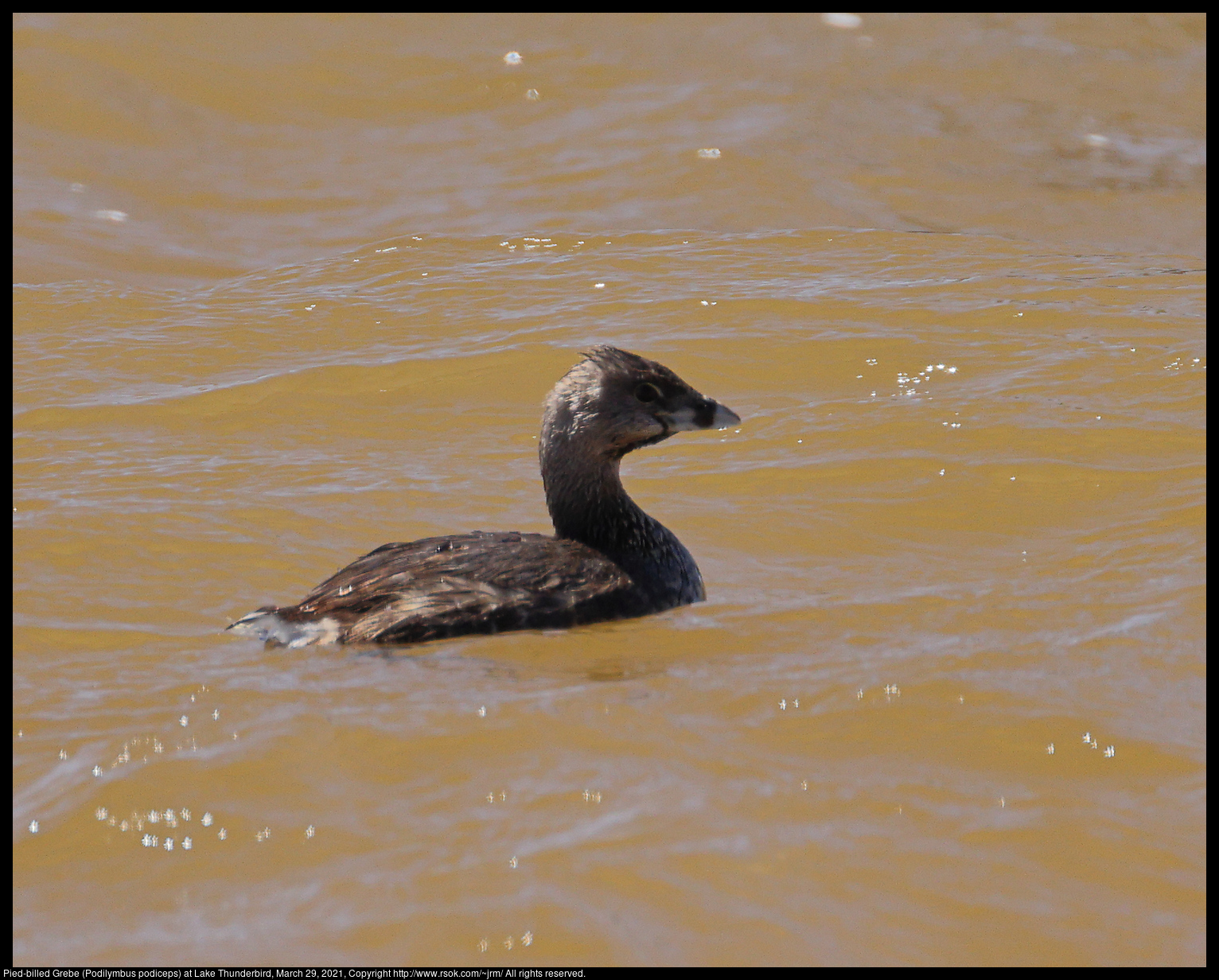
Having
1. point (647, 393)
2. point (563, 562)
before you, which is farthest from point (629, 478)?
point (563, 562)

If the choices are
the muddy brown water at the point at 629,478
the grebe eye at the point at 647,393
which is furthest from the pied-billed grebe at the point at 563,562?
the muddy brown water at the point at 629,478

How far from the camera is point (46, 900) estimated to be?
13.9 feet

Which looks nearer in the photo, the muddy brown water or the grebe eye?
the muddy brown water

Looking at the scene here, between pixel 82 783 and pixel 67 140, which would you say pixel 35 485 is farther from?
pixel 67 140

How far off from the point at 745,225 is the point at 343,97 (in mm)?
5150

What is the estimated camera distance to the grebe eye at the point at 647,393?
6852 millimetres

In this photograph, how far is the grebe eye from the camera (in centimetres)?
685

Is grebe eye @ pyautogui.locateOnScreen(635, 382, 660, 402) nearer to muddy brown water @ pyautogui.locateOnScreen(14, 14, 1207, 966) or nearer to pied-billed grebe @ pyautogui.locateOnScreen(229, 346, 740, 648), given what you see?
→ pied-billed grebe @ pyautogui.locateOnScreen(229, 346, 740, 648)

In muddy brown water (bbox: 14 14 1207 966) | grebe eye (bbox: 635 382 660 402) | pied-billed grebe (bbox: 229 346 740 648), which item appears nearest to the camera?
muddy brown water (bbox: 14 14 1207 966)

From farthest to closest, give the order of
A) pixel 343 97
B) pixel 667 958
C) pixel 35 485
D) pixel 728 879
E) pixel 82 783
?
1. pixel 343 97
2. pixel 35 485
3. pixel 82 783
4. pixel 728 879
5. pixel 667 958

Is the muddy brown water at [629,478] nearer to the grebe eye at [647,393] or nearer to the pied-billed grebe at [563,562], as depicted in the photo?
the pied-billed grebe at [563,562]

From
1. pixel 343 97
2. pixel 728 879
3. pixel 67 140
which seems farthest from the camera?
pixel 343 97

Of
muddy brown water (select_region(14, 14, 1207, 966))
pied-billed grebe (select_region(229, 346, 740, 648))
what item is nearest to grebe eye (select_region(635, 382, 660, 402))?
pied-billed grebe (select_region(229, 346, 740, 648))

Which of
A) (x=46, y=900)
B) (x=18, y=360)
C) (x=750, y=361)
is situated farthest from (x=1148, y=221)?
(x=46, y=900)
